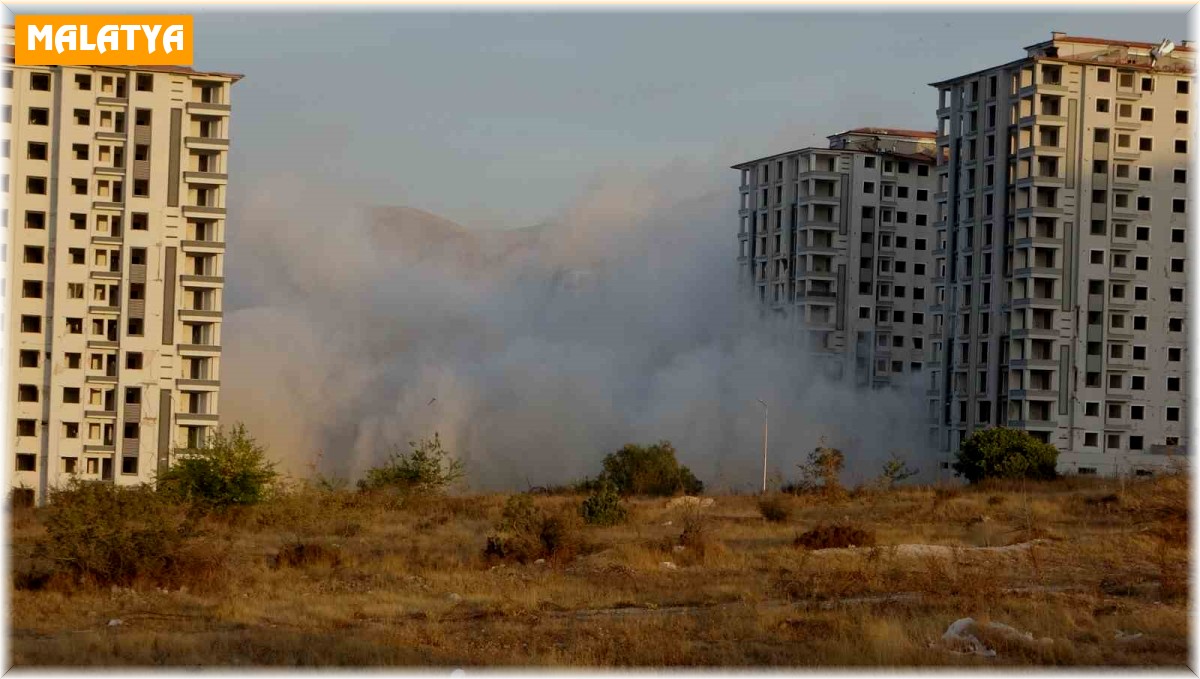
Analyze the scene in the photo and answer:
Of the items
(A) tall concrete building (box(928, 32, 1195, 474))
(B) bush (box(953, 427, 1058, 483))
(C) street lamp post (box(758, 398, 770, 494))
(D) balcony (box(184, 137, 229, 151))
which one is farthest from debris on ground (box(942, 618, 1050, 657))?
(C) street lamp post (box(758, 398, 770, 494))

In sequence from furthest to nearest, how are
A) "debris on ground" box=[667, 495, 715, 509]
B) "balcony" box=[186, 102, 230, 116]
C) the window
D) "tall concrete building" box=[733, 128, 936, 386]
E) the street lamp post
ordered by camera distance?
"tall concrete building" box=[733, 128, 936, 386] < the street lamp post < "balcony" box=[186, 102, 230, 116] < the window < "debris on ground" box=[667, 495, 715, 509]

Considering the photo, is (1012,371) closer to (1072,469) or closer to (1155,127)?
(1072,469)

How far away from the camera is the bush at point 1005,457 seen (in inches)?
2785

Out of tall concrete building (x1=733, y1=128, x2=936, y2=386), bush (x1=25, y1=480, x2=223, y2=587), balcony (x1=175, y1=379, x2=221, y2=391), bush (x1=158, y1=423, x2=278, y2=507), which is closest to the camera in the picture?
bush (x1=25, y1=480, x2=223, y2=587)

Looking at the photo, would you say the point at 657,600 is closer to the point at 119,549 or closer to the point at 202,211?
the point at 119,549

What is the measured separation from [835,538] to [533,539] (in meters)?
6.74

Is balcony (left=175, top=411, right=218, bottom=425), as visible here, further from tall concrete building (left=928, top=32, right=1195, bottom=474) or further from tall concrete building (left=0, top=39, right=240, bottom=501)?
tall concrete building (left=928, top=32, right=1195, bottom=474)

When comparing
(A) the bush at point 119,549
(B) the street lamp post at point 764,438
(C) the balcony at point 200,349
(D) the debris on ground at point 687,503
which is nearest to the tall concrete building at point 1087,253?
(B) the street lamp post at point 764,438

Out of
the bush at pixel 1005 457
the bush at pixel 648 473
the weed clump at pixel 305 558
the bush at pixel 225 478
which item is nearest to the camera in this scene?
the weed clump at pixel 305 558

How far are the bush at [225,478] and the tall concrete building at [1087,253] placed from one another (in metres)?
48.8

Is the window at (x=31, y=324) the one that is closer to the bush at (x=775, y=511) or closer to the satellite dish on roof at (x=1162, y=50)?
the bush at (x=775, y=511)

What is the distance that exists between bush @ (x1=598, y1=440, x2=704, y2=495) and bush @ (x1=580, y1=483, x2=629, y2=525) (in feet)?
100

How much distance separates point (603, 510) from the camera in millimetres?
44719

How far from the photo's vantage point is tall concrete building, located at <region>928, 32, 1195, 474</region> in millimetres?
86062
